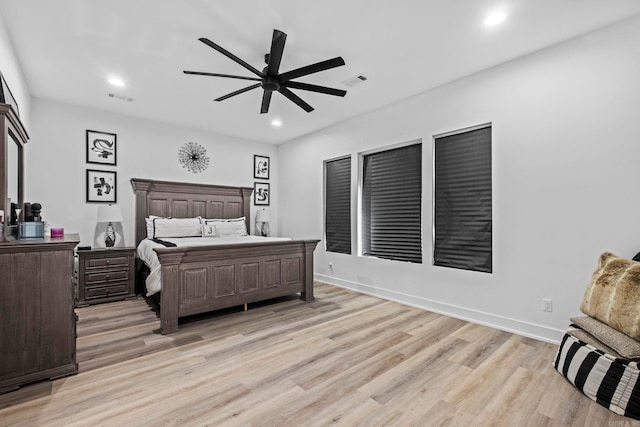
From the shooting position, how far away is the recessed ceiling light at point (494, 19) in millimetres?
2459

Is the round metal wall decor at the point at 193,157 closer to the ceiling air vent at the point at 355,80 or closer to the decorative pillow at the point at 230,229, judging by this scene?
the decorative pillow at the point at 230,229

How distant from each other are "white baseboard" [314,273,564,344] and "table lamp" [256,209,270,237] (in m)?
2.16

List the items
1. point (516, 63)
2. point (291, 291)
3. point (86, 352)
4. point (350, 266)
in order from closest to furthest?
point (86, 352) → point (516, 63) → point (291, 291) → point (350, 266)

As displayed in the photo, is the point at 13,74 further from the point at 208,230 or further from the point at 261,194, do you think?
the point at 261,194

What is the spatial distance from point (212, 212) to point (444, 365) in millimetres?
4590

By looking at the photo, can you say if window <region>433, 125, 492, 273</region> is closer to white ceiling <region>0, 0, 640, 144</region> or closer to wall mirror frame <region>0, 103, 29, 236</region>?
white ceiling <region>0, 0, 640, 144</region>

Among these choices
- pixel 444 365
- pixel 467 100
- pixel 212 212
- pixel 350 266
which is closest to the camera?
pixel 444 365

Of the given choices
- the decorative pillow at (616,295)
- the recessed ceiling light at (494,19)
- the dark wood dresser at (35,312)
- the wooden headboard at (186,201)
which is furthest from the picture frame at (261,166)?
the decorative pillow at (616,295)

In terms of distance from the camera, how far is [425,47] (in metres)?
2.94

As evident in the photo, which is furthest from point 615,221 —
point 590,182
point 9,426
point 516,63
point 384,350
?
point 9,426

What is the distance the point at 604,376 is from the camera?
194cm

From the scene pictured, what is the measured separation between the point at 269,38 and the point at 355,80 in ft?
4.01

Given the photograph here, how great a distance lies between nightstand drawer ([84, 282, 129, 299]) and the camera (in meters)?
4.05

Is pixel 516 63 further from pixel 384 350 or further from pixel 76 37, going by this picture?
pixel 76 37
